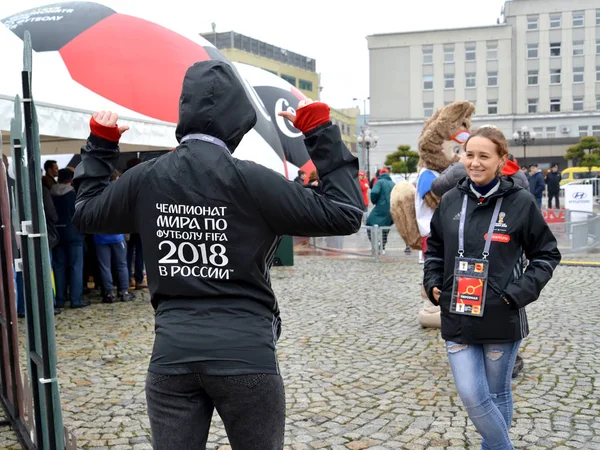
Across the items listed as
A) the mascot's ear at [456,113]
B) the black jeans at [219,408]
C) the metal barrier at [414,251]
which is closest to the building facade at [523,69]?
the metal barrier at [414,251]

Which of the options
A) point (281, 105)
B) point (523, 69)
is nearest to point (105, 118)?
point (281, 105)

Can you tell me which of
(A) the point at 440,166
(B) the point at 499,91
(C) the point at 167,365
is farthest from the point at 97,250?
(B) the point at 499,91

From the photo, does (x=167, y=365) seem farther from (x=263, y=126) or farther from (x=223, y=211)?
(x=263, y=126)

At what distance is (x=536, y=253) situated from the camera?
3330mm

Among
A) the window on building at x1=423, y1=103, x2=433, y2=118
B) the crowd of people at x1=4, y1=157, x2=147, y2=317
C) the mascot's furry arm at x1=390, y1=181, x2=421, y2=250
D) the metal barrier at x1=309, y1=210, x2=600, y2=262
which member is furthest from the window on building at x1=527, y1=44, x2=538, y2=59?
the mascot's furry arm at x1=390, y1=181, x2=421, y2=250

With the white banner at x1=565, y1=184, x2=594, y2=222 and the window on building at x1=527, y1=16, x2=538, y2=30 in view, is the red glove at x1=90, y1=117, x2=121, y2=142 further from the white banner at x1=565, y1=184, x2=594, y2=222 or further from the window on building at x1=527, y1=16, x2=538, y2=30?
the window on building at x1=527, y1=16, x2=538, y2=30

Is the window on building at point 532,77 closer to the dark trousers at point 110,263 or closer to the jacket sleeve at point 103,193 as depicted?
the dark trousers at point 110,263

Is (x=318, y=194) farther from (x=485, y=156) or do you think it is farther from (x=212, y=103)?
(x=485, y=156)

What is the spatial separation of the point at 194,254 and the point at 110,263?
728 cm

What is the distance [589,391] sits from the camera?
16.0 ft

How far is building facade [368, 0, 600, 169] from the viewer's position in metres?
62.0

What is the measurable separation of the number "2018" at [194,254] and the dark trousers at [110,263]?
6.90 meters

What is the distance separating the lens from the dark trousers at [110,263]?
8789mm

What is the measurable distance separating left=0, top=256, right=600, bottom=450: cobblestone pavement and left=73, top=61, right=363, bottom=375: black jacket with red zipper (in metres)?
2.11
